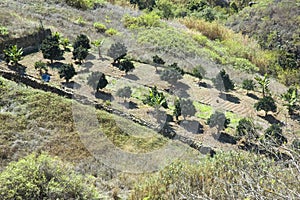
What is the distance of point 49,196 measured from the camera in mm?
6719

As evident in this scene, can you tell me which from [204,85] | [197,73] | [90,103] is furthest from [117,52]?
[90,103]

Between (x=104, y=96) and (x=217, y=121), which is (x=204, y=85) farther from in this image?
(x=104, y=96)

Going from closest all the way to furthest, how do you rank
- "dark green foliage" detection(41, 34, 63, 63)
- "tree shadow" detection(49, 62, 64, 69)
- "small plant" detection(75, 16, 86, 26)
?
1. "dark green foliage" detection(41, 34, 63, 63)
2. "tree shadow" detection(49, 62, 64, 69)
3. "small plant" detection(75, 16, 86, 26)

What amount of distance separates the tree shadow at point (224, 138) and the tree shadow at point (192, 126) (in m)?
0.63

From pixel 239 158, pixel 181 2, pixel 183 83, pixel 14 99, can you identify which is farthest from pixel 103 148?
pixel 181 2

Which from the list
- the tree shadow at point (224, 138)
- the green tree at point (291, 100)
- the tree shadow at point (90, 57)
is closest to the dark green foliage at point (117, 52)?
the tree shadow at point (90, 57)

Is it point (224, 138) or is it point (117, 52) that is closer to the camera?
point (224, 138)

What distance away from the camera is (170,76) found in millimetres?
17438

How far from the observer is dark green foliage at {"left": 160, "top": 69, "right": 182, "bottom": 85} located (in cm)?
1742

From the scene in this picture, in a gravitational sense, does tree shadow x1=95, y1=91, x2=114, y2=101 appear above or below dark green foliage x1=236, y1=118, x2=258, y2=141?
below

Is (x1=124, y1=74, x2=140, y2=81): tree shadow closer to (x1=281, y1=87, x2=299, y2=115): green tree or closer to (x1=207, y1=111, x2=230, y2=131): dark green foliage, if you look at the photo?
(x1=207, y1=111, x2=230, y2=131): dark green foliage

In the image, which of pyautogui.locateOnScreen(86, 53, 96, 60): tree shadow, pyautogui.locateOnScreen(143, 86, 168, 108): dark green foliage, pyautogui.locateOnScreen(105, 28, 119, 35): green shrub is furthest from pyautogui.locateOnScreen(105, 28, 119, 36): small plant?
pyautogui.locateOnScreen(143, 86, 168, 108): dark green foliage

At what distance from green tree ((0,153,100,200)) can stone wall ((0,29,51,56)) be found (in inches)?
425

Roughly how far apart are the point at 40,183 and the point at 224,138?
8683mm
